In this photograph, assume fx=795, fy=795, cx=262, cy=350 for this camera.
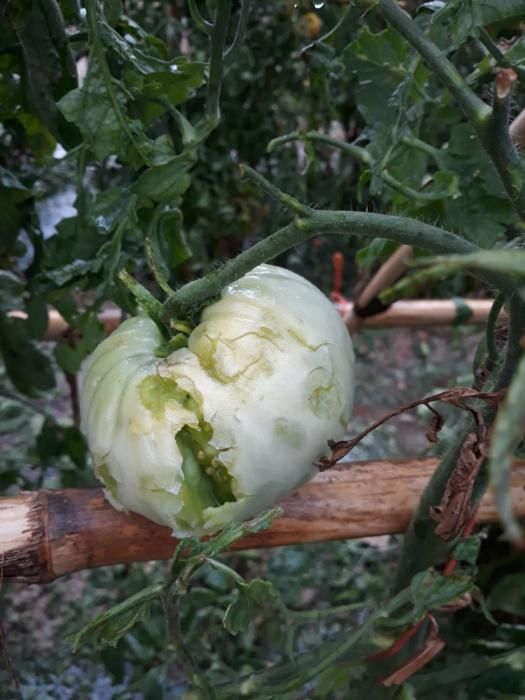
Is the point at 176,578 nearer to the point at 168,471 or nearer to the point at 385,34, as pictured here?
the point at 168,471

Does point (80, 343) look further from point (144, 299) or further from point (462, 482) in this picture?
point (462, 482)

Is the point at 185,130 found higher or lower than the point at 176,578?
higher

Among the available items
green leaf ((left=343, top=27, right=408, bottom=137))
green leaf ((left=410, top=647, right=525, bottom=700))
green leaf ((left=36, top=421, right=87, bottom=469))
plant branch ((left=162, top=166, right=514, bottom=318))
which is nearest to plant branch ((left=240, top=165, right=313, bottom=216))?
plant branch ((left=162, top=166, right=514, bottom=318))

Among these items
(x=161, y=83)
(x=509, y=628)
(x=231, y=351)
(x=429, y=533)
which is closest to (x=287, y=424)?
(x=231, y=351)

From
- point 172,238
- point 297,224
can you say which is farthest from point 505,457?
point 172,238

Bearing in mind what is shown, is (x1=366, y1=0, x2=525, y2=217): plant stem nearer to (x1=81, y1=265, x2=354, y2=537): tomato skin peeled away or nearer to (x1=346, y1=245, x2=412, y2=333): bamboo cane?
(x1=81, y1=265, x2=354, y2=537): tomato skin peeled away

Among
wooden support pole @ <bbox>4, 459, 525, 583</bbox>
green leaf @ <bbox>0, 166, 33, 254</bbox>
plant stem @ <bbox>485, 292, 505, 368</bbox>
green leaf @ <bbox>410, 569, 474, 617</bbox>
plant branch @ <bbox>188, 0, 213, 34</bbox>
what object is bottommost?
green leaf @ <bbox>410, 569, 474, 617</bbox>
